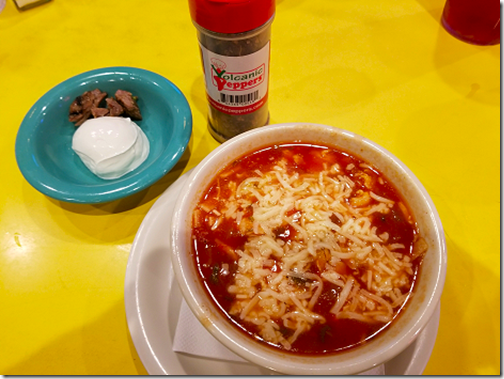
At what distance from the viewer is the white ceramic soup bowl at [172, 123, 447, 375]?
1.12 meters

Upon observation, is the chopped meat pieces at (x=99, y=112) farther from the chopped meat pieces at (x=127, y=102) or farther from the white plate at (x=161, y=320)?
the white plate at (x=161, y=320)

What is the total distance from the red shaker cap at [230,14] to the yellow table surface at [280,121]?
790mm

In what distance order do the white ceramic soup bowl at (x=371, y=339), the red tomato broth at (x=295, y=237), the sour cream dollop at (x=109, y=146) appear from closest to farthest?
1. the white ceramic soup bowl at (x=371, y=339)
2. the red tomato broth at (x=295, y=237)
3. the sour cream dollop at (x=109, y=146)

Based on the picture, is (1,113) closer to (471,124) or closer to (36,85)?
Answer: (36,85)

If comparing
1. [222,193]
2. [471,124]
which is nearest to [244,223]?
[222,193]

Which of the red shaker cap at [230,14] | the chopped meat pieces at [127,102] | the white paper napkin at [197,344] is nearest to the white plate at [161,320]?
the white paper napkin at [197,344]

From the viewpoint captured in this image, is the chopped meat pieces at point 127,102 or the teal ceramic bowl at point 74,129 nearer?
the teal ceramic bowl at point 74,129

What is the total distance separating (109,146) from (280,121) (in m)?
0.99

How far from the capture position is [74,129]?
206 cm

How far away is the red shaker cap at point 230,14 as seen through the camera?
50.8 inches

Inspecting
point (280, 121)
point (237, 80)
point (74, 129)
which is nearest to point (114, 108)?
point (74, 129)

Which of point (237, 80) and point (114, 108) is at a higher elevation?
point (237, 80)

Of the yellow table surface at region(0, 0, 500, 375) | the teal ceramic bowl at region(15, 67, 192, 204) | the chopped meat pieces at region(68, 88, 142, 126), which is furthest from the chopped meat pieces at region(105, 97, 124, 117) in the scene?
the yellow table surface at region(0, 0, 500, 375)

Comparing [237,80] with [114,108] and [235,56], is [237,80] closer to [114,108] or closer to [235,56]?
[235,56]
